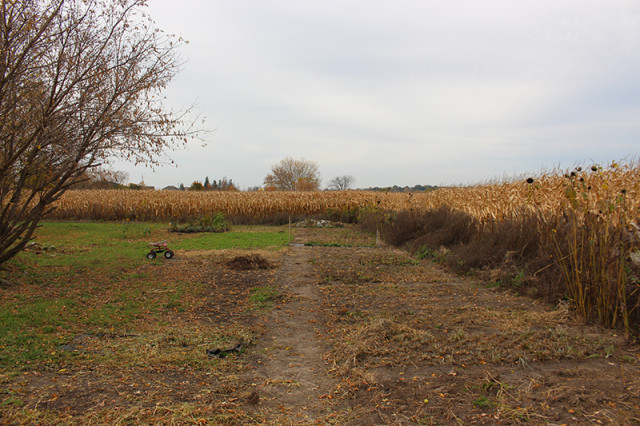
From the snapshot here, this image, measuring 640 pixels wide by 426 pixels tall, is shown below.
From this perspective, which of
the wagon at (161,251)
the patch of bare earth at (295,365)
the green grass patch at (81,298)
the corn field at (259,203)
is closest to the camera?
the patch of bare earth at (295,365)

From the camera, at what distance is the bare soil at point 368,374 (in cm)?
305

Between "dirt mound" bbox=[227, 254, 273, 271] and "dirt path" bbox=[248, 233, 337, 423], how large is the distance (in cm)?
239

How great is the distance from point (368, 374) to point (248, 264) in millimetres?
6536

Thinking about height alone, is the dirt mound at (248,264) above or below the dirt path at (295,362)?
above

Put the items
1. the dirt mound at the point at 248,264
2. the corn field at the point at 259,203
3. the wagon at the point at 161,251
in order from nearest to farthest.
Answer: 1. the dirt mound at the point at 248,264
2. the wagon at the point at 161,251
3. the corn field at the point at 259,203

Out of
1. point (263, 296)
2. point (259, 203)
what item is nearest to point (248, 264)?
point (263, 296)

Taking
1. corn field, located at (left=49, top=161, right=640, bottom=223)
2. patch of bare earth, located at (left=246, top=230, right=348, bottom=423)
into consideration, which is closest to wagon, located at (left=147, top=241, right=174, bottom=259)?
patch of bare earth, located at (left=246, top=230, right=348, bottom=423)

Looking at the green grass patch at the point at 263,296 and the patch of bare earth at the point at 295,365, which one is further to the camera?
the green grass patch at the point at 263,296

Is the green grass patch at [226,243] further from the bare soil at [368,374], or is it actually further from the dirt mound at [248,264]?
the bare soil at [368,374]

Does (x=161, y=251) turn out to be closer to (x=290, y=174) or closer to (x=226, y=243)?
(x=226, y=243)

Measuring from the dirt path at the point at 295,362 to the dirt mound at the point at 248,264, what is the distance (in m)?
2.39

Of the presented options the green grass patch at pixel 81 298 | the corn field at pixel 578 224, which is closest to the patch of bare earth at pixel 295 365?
the green grass patch at pixel 81 298

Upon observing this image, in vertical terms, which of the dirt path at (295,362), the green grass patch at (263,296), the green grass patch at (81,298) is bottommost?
the dirt path at (295,362)

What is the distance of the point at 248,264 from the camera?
9.95 metres
